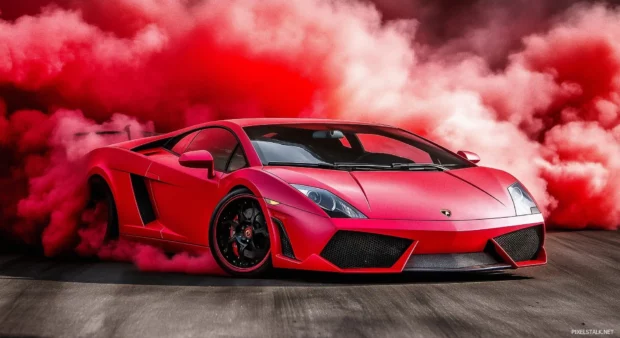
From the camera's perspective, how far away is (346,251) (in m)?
6.18

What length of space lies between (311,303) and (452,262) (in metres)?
1.07

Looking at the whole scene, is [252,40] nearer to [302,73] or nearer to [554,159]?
[302,73]

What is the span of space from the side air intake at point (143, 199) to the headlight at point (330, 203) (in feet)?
6.48

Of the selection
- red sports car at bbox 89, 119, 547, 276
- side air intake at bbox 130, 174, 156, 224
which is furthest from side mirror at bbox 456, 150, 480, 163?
side air intake at bbox 130, 174, 156, 224

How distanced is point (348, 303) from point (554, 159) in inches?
271

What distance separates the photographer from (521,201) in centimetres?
687

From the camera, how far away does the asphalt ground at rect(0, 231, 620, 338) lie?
5000 millimetres

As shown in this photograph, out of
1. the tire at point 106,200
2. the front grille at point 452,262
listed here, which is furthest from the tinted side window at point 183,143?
the front grille at point 452,262

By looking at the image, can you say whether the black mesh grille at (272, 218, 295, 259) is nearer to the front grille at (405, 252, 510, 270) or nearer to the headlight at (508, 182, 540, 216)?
the front grille at (405, 252, 510, 270)

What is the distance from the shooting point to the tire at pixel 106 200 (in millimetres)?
8383

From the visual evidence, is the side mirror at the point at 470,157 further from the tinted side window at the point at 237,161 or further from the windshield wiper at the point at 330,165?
the tinted side window at the point at 237,161

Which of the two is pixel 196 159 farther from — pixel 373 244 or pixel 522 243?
pixel 522 243

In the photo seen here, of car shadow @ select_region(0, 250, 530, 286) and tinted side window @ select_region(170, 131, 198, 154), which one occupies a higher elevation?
tinted side window @ select_region(170, 131, 198, 154)

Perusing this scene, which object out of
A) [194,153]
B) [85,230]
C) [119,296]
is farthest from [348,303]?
[85,230]
